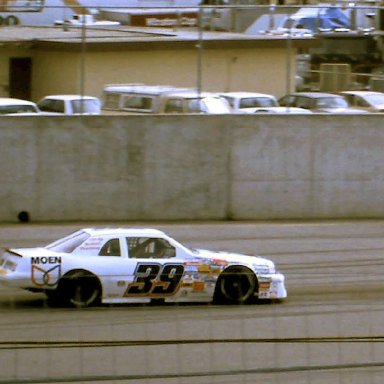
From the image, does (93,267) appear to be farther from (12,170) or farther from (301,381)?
(12,170)

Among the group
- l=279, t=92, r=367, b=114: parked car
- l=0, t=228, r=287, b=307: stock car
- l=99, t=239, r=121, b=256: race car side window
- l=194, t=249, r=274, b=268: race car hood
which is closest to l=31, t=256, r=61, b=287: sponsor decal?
l=0, t=228, r=287, b=307: stock car

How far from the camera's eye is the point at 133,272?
13.4m

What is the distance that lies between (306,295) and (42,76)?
1152cm

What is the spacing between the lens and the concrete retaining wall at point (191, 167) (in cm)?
2009

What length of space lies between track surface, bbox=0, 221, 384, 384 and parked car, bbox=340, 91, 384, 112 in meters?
6.24

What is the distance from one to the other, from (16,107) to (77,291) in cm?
931

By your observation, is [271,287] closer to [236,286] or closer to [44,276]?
[236,286]

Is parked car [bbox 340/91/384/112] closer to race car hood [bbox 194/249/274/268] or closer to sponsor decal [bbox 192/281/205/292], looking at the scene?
race car hood [bbox 194/249/274/268]

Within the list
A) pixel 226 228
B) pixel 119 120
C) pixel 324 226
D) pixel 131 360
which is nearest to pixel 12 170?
pixel 119 120

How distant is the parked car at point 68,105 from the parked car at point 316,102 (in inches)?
151

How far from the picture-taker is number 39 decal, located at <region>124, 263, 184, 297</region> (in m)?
13.3

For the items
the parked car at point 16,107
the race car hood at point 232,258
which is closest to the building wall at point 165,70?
the parked car at point 16,107

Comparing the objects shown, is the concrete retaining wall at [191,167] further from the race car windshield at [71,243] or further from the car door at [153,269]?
the car door at [153,269]

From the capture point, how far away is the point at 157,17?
107 feet
